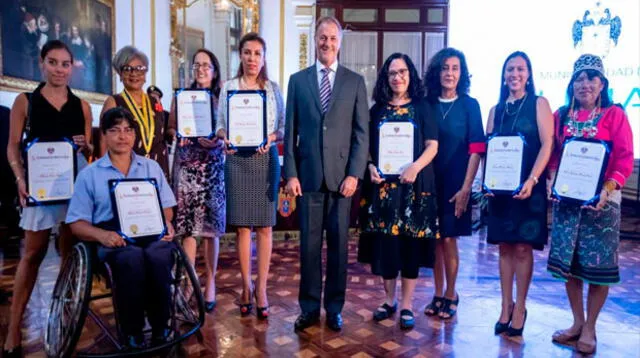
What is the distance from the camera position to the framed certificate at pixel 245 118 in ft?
8.05

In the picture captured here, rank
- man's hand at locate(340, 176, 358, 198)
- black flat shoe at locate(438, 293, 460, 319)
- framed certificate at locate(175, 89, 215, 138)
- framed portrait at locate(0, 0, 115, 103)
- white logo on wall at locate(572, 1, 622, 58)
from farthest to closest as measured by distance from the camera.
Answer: white logo on wall at locate(572, 1, 622, 58) < framed portrait at locate(0, 0, 115, 103) < black flat shoe at locate(438, 293, 460, 319) < framed certificate at locate(175, 89, 215, 138) < man's hand at locate(340, 176, 358, 198)

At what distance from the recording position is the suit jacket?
237 cm

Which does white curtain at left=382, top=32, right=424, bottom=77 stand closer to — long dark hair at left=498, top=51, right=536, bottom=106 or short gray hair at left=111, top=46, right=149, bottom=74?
long dark hair at left=498, top=51, right=536, bottom=106

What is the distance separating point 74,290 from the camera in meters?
1.95

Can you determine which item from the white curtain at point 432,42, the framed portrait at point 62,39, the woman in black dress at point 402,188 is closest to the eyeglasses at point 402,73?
the woman in black dress at point 402,188

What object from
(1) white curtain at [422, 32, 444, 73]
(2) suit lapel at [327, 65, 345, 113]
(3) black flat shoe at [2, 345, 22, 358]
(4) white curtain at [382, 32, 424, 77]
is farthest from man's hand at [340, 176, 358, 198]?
(1) white curtain at [422, 32, 444, 73]

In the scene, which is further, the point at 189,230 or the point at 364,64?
the point at 364,64

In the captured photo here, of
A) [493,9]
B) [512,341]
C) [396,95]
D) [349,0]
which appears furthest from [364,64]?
[512,341]

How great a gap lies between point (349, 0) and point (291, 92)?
513cm

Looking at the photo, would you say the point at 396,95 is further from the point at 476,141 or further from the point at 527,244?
the point at 527,244

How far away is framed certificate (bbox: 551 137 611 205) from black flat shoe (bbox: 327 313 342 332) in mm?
1240

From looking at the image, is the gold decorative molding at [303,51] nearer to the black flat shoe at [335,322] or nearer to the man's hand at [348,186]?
the man's hand at [348,186]

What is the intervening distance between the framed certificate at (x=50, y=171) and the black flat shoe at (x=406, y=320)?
5.84 ft

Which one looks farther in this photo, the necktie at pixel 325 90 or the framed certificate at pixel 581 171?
the necktie at pixel 325 90
